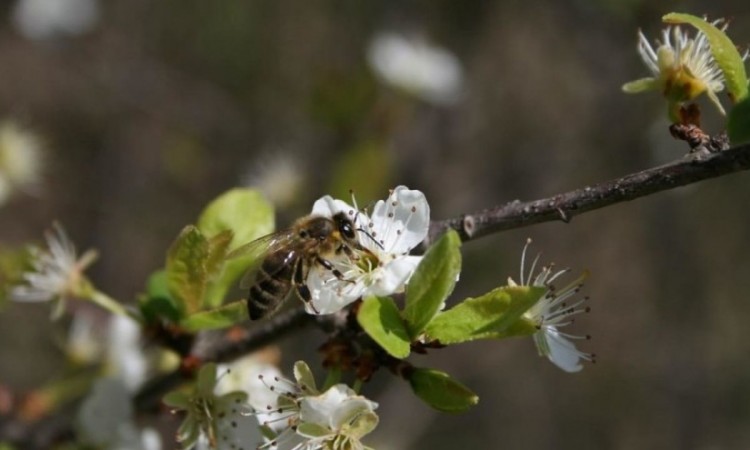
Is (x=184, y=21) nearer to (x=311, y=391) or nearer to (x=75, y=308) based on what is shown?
(x=75, y=308)

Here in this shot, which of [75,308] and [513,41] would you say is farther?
[513,41]

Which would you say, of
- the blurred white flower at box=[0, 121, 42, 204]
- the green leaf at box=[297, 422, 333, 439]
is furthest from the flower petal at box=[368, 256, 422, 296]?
the blurred white flower at box=[0, 121, 42, 204]

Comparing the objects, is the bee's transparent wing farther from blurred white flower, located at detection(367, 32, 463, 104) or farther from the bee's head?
blurred white flower, located at detection(367, 32, 463, 104)

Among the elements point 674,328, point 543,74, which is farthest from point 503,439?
point 543,74

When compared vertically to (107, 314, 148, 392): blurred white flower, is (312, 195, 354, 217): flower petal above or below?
Answer: above

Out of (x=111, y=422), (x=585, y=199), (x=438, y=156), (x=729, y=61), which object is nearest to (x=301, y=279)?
(x=585, y=199)
